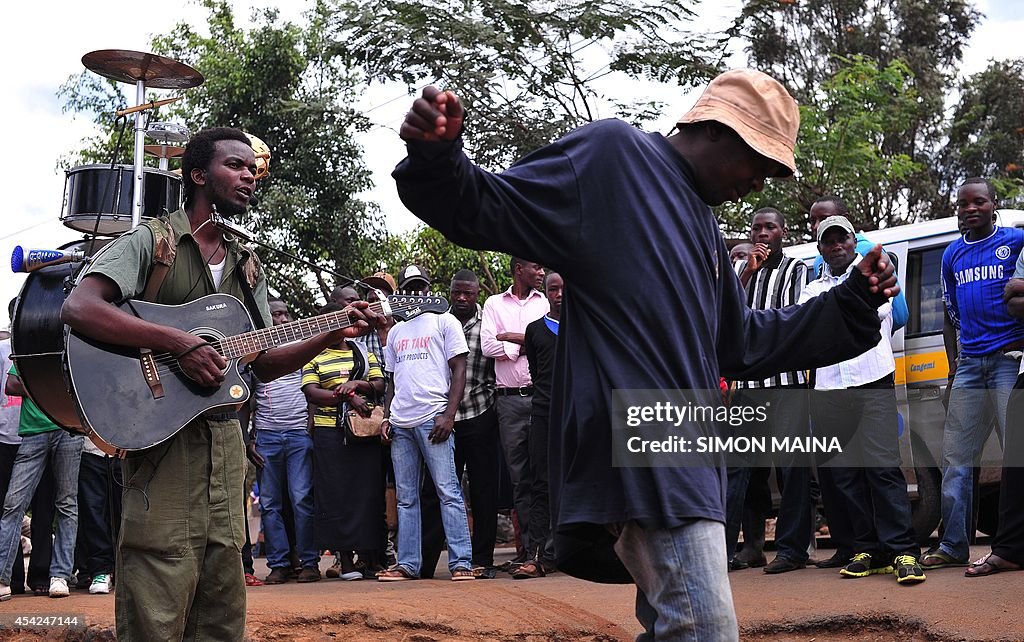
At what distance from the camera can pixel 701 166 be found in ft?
9.71

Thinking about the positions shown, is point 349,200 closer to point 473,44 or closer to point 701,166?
point 473,44

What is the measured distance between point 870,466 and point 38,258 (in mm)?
4709

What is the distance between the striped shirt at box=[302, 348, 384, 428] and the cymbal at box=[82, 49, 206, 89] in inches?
92.2

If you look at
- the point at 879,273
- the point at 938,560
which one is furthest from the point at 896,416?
the point at 879,273

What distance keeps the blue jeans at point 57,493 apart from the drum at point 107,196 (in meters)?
1.84

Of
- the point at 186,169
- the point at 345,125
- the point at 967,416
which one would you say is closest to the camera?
the point at 186,169

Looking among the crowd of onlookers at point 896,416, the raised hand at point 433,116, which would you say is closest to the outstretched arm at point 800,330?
the raised hand at point 433,116

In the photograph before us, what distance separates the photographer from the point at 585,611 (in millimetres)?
6410

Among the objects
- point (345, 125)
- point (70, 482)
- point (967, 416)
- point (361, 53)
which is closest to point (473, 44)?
point (361, 53)

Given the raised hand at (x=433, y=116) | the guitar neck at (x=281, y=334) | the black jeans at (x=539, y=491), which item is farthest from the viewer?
the black jeans at (x=539, y=491)

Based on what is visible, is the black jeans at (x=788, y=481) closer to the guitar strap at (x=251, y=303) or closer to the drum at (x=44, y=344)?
the guitar strap at (x=251, y=303)

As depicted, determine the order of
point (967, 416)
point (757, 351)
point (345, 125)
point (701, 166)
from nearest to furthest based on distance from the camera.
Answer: point (701, 166), point (757, 351), point (967, 416), point (345, 125)

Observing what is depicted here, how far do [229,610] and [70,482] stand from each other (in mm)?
4946

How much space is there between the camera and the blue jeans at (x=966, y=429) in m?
6.58
